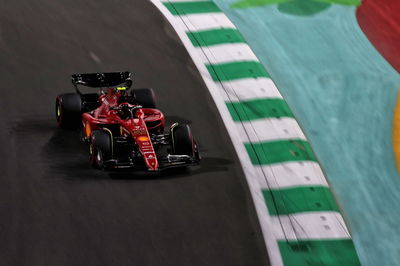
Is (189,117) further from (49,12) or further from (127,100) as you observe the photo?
(49,12)

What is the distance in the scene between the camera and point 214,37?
14.1 m

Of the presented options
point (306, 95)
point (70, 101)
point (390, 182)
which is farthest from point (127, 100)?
point (390, 182)

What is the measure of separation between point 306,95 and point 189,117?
6.20ft

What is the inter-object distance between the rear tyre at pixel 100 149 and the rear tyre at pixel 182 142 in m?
0.80

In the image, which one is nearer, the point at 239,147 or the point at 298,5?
the point at 239,147

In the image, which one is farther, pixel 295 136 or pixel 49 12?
pixel 49 12

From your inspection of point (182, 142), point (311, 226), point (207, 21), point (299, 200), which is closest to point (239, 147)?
point (182, 142)

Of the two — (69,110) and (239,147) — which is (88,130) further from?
(239,147)

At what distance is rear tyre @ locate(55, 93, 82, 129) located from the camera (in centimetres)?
1129

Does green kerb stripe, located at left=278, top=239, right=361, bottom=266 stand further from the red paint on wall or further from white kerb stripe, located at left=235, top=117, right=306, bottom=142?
the red paint on wall

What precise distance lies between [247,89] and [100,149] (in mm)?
3106

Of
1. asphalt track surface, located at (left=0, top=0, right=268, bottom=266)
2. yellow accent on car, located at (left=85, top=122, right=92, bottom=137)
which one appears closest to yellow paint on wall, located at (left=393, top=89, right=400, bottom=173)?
asphalt track surface, located at (left=0, top=0, right=268, bottom=266)

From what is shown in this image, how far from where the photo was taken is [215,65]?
13.4 metres

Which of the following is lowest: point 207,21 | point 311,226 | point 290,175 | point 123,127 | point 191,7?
point 311,226
